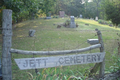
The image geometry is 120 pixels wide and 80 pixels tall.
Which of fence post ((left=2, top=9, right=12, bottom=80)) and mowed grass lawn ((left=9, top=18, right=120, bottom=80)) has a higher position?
fence post ((left=2, top=9, right=12, bottom=80))

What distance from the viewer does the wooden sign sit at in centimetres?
290

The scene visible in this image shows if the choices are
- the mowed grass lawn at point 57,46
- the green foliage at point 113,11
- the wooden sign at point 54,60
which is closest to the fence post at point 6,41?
the wooden sign at point 54,60

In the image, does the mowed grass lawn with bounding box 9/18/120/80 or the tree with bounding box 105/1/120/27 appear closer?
the mowed grass lawn with bounding box 9/18/120/80

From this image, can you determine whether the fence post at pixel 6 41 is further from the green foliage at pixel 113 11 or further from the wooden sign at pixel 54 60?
the green foliage at pixel 113 11

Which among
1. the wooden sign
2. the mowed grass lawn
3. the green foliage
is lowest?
the mowed grass lawn

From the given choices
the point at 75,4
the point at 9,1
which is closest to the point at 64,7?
the point at 75,4

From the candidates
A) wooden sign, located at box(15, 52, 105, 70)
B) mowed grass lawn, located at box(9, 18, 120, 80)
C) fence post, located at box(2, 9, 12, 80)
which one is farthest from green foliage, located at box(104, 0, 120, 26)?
fence post, located at box(2, 9, 12, 80)

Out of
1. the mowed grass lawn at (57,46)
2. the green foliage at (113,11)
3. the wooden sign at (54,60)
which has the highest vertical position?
the green foliage at (113,11)

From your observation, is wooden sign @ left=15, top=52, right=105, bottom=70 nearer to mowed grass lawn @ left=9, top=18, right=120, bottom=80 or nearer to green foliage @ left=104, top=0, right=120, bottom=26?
mowed grass lawn @ left=9, top=18, right=120, bottom=80

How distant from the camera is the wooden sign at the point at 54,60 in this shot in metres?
2.90

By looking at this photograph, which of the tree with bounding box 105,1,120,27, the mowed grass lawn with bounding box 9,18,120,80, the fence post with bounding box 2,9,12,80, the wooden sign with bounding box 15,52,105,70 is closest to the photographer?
the fence post with bounding box 2,9,12,80

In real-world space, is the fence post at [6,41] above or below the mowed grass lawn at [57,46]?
above

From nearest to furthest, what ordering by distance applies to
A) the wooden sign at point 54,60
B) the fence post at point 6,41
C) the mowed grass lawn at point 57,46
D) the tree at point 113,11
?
the fence post at point 6,41
the wooden sign at point 54,60
the mowed grass lawn at point 57,46
the tree at point 113,11

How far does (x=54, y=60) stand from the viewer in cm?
311
